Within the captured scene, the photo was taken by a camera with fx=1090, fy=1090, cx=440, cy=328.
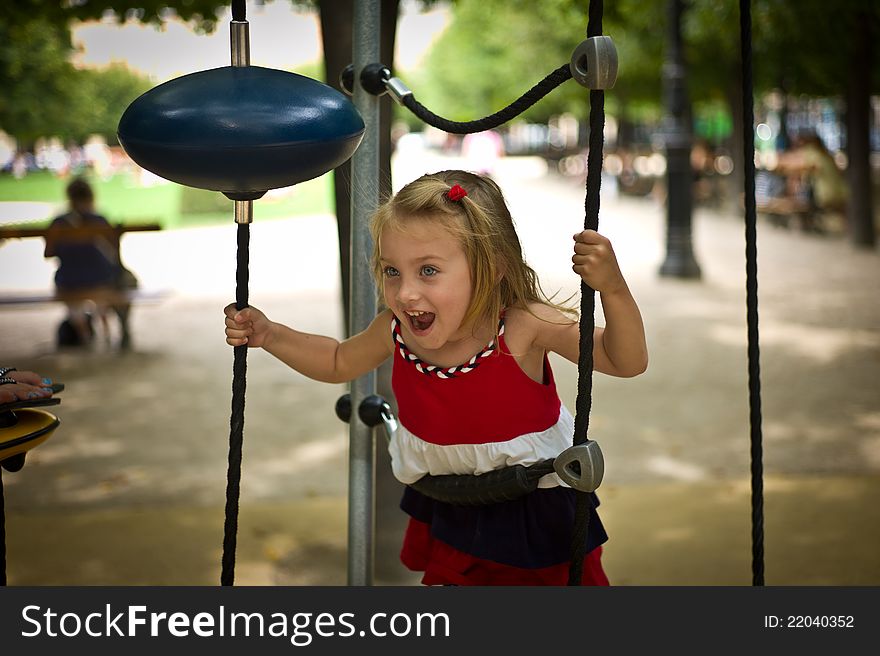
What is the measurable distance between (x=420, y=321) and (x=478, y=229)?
0.72 feet

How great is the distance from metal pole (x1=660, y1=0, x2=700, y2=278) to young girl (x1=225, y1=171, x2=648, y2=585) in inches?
379

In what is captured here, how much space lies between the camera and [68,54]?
28562mm

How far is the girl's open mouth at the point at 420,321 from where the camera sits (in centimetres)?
221

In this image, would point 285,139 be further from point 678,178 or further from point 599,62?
point 678,178

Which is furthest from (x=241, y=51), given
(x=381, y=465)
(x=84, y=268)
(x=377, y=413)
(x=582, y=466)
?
(x=84, y=268)

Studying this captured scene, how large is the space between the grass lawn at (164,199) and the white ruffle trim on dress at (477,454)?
683 inches

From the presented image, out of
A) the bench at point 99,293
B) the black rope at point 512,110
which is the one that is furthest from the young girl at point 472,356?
the bench at point 99,293

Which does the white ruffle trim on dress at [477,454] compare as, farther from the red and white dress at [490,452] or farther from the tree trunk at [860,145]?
the tree trunk at [860,145]

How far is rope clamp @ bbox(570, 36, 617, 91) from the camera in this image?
2008 millimetres

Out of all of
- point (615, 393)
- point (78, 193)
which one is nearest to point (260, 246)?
point (78, 193)

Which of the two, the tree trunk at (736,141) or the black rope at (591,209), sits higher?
the tree trunk at (736,141)

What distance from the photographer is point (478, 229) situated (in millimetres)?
2191

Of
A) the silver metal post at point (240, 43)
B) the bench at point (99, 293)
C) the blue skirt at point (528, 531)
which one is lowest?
the blue skirt at point (528, 531)

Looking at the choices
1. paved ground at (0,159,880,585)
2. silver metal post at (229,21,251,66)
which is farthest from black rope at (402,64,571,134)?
paved ground at (0,159,880,585)
